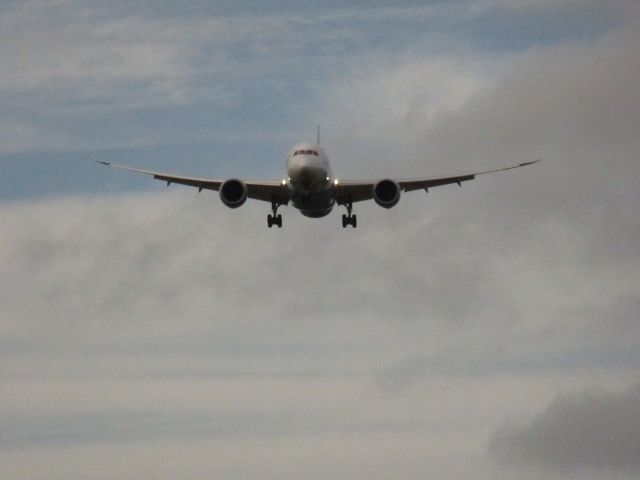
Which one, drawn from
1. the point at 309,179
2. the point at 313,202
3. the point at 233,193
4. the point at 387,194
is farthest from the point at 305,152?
the point at 387,194

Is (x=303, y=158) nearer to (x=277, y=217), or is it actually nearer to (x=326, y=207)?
(x=326, y=207)

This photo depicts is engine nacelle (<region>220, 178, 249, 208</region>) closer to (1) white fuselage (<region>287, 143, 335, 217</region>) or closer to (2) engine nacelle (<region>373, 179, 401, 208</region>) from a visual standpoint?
(1) white fuselage (<region>287, 143, 335, 217</region>)

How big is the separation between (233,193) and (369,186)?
700 centimetres

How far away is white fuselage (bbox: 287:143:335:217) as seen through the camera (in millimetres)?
56406

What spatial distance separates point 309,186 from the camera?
5675cm

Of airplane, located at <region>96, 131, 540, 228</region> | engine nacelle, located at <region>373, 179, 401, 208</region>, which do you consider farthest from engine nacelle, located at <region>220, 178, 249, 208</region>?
engine nacelle, located at <region>373, 179, 401, 208</region>

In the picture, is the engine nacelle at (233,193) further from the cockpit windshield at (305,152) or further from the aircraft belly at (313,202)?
the cockpit windshield at (305,152)

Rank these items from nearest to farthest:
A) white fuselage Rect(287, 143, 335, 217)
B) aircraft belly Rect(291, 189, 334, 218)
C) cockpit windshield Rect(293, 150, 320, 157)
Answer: white fuselage Rect(287, 143, 335, 217) → cockpit windshield Rect(293, 150, 320, 157) → aircraft belly Rect(291, 189, 334, 218)

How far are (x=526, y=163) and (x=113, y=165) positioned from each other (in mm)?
18057

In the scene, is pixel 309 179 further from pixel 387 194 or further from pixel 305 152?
pixel 387 194

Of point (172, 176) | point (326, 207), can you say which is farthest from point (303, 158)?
point (172, 176)

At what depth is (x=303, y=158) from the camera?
5675 centimetres

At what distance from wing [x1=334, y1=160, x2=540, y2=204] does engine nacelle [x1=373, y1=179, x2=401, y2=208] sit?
1.39 metres

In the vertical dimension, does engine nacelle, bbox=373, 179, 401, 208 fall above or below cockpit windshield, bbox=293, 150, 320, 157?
below
